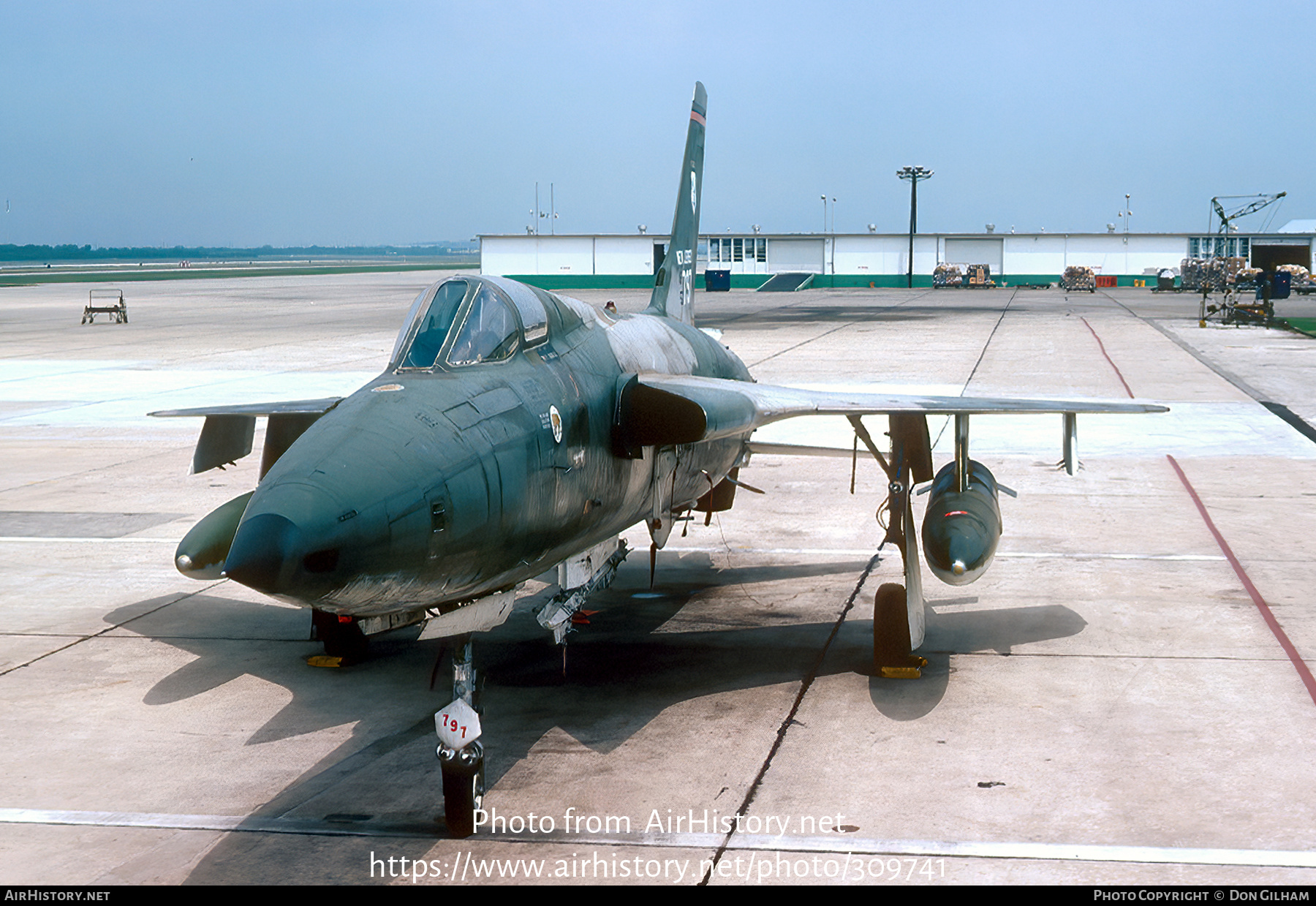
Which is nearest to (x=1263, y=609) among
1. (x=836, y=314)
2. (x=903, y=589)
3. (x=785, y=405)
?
(x=903, y=589)

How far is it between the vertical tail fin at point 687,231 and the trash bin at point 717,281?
3213 inches

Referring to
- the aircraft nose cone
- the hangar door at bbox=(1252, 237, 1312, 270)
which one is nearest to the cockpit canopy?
the aircraft nose cone

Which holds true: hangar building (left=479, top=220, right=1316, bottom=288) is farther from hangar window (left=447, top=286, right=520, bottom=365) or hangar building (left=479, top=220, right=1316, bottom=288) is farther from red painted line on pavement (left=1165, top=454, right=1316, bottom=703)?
hangar window (left=447, top=286, right=520, bottom=365)

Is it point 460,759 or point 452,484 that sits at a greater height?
point 452,484

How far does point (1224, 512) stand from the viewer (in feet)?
53.3

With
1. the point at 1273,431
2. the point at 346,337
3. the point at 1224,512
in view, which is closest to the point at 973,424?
the point at 1273,431

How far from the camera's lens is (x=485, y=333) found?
816 cm

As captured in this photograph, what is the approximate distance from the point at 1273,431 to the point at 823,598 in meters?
14.0

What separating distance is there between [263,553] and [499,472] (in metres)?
1.81

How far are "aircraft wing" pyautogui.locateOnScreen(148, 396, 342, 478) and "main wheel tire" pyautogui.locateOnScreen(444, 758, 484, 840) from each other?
4161mm

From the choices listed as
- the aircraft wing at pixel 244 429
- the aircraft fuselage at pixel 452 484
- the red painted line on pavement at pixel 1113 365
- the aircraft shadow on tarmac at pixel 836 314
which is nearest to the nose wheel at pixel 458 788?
the aircraft fuselage at pixel 452 484

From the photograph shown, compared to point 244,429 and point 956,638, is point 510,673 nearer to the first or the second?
point 244,429

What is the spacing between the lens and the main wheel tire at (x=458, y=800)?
24.1ft

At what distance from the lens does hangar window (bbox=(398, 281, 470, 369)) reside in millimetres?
7895
